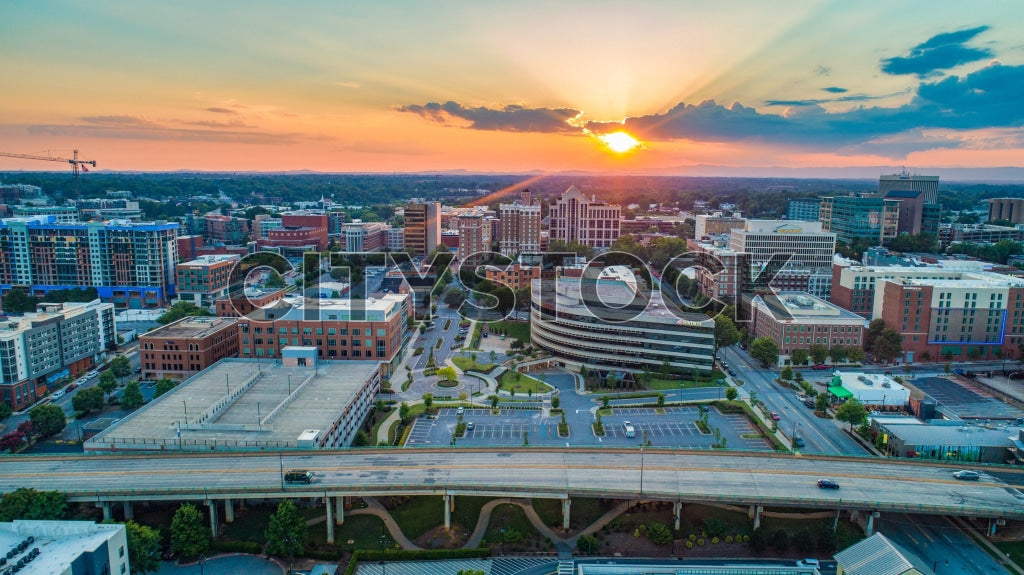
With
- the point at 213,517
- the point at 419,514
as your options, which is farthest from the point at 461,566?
the point at 213,517

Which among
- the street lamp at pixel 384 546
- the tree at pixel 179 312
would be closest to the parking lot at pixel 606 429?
the street lamp at pixel 384 546

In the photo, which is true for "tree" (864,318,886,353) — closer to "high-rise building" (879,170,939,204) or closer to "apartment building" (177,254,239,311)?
"apartment building" (177,254,239,311)

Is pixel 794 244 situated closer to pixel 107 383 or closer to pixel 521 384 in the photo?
pixel 521 384

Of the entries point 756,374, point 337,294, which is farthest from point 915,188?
point 337,294

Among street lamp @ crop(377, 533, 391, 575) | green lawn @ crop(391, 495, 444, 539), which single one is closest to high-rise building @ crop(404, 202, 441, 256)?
green lawn @ crop(391, 495, 444, 539)

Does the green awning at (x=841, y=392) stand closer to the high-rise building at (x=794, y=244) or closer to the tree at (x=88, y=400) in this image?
the high-rise building at (x=794, y=244)

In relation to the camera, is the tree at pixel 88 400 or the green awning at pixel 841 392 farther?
the green awning at pixel 841 392

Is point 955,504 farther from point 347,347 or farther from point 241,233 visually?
point 241,233
